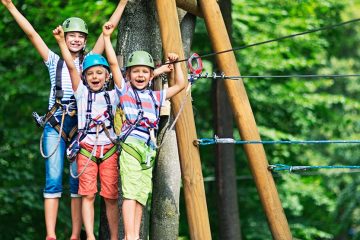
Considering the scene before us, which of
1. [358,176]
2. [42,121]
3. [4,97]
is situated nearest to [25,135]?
[4,97]

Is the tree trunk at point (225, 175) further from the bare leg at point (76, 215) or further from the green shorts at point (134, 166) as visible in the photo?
the green shorts at point (134, 166)

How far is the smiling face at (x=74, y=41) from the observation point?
23.0 feet

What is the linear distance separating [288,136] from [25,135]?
439 centimetres

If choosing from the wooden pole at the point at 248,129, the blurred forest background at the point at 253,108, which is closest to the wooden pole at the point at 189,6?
the wooden pole at the point at 248,129

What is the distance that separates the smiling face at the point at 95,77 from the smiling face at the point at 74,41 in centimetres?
32

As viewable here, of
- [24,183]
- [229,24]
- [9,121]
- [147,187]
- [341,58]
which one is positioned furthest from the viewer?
[341,58]

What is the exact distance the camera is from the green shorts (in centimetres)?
659

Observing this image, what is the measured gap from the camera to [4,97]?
48.0ft

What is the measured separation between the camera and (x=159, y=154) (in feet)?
27.8

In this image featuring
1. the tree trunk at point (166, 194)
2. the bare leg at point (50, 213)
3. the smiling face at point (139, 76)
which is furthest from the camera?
the tree trunk at point (166, 194)

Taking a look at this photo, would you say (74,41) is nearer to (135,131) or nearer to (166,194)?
(135,131)

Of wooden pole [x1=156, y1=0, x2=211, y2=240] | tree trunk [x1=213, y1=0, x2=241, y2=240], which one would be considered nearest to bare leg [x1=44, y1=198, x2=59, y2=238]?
wooden pole [x1=156, y1=0, x2=211, y2=240]

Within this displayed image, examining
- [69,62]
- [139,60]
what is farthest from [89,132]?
[139,60]

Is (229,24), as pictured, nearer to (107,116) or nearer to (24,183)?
(24,183)
